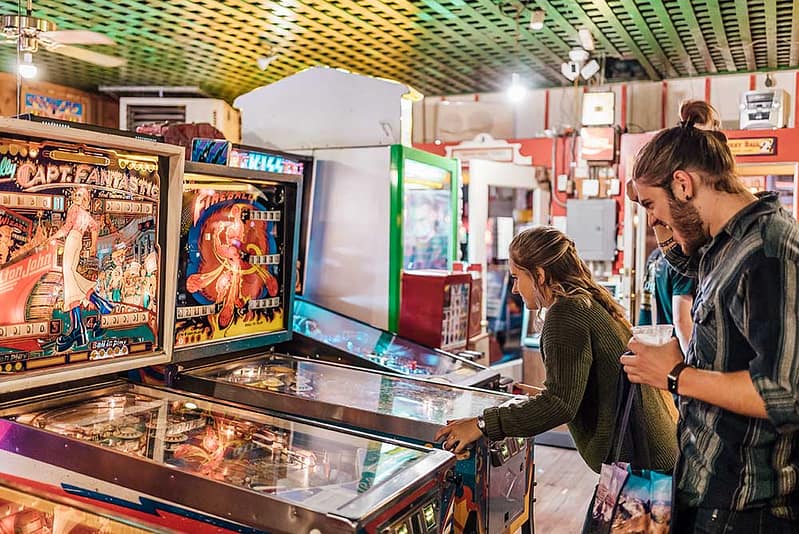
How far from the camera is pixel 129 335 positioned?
233cm

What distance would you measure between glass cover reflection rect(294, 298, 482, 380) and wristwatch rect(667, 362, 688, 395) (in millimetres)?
1421

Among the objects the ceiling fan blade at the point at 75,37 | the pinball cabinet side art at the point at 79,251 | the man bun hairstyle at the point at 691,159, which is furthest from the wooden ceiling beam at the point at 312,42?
the man bun hairstyle at the point at 691,159

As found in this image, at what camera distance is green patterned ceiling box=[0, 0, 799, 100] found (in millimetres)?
4652

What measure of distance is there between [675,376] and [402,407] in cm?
104

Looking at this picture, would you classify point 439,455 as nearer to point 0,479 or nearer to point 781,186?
point 0,479

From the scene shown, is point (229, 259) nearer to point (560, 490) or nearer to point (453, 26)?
point (560, 490)

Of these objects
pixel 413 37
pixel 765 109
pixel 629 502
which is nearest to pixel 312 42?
pixel 413 37

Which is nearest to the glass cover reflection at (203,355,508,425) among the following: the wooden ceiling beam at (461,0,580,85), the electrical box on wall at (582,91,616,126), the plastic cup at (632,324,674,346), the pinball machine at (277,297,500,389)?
the pinball machine at (277,297,500,389)

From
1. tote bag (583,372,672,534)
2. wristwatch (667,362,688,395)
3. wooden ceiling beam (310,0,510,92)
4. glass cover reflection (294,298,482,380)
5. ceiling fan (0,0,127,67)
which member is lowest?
tote bag (583,372,672,534)

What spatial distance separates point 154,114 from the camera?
7172 millimetres

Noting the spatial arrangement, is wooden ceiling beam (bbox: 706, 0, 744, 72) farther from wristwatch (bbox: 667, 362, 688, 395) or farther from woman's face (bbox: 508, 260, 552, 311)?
wristwatch (bbox: 667, 362, 688, 395)

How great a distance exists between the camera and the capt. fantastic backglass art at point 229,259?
259 cm

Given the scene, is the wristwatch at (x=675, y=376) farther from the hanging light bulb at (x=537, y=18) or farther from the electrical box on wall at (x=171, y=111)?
the electrical box on wall at (x=171, y=111)

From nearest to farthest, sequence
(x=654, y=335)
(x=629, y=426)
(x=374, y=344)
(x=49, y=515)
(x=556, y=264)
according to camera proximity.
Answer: (x=654, y=335) < (x=49, y=515) < (x=629, y=426) < (x=556, y=264) < (x=374, y=344)
